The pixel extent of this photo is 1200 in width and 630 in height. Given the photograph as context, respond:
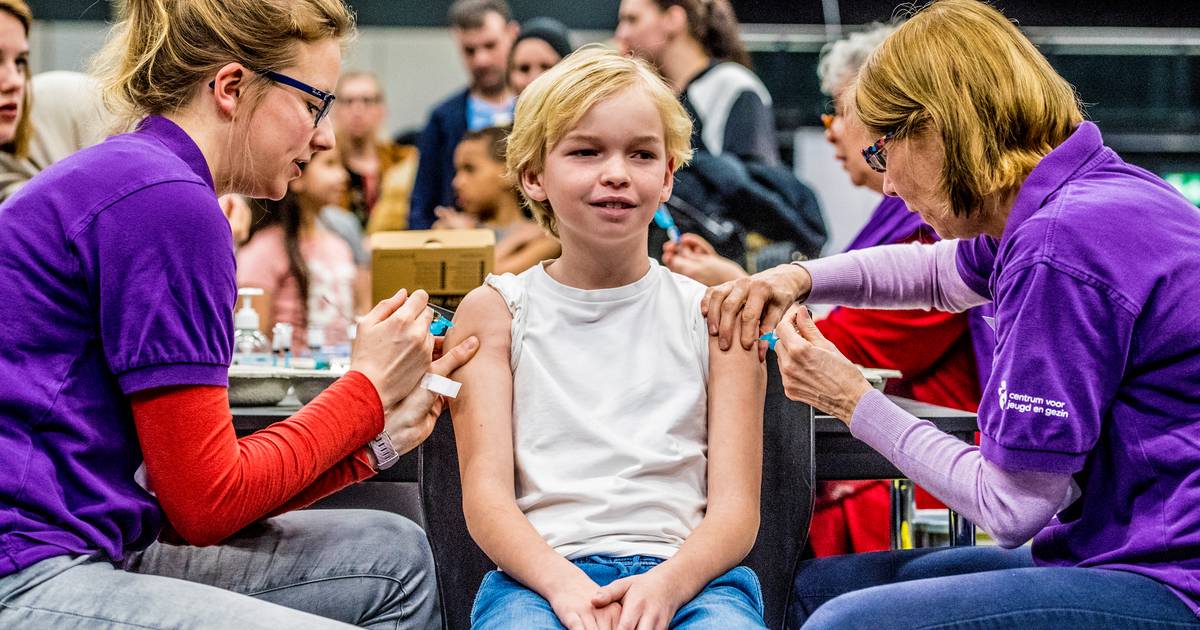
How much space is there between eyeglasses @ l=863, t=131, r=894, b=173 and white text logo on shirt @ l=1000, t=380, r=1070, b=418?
410mm

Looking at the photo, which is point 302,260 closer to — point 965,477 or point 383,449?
point 383,449

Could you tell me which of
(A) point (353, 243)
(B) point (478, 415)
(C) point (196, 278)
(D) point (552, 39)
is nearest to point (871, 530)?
(B) point (478, 415)

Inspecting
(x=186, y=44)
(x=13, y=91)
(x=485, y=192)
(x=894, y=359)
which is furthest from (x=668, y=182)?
(x=485, y=192)

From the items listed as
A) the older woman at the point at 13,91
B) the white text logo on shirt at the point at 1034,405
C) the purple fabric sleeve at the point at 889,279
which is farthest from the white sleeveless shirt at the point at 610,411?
the older woman at the point at 13,91

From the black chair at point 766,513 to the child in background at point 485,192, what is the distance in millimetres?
1774

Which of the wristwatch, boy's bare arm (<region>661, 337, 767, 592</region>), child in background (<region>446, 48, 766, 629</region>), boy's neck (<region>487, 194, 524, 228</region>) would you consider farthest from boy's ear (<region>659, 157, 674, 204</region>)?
boy's neck (<region>487, 194, 524, 228</region>)

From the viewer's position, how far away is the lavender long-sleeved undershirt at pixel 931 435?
4.30 feet

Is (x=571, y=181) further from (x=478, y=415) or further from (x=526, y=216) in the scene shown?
(x=526, y=216)

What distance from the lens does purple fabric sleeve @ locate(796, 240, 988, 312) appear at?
183cm

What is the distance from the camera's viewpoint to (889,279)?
185 centimetres

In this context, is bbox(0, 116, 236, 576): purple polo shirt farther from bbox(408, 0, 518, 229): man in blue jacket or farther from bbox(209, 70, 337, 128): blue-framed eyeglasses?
bbox(408, 0, 518, 229): man in blue jacket

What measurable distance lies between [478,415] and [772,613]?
52cm

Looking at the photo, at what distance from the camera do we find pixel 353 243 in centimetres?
468

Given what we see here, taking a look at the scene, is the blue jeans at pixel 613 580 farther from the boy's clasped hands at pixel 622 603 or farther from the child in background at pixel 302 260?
the child in background at pixel 302 260
